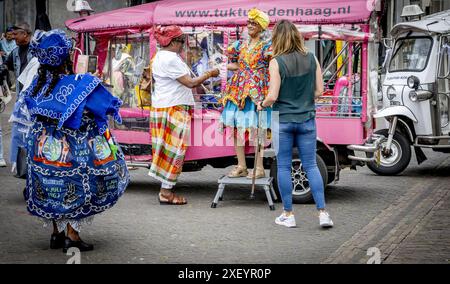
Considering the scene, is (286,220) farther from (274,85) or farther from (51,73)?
(51,73)

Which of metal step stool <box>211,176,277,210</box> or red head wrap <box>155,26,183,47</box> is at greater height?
red head wrap <box>155,26,183,47</box>

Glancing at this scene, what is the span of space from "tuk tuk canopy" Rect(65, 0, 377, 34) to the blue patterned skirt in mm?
3151

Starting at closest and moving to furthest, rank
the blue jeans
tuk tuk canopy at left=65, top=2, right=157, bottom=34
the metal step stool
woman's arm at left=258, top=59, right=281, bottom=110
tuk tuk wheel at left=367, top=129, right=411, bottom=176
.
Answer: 1. woman's arm at left=258, top=59, right=281, bottom=110
2. the blue jeans
3. the metal step stool
4. tuk tuk canopy at left=65, top=2, right=157, bottom=34
5. tuk tuk wheel at left=367, top=129, right=411, bottom=176

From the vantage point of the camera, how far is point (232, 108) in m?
9.24

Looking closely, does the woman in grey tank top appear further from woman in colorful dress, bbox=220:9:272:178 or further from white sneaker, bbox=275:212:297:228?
woman in colorful dress, bbox=220:9:272:178

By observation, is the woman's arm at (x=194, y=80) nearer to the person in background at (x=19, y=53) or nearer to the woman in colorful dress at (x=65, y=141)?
the woman in colorful dress at (x=65, y=141)

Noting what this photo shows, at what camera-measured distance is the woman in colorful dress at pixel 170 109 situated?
900 centimetres

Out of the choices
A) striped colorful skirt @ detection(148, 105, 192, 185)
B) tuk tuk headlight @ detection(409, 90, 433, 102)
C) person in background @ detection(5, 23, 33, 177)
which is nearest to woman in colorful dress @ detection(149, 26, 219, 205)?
striped colorful skirt @ detection(148, 105, 192, 185)

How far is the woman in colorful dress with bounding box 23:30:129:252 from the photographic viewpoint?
22.1ft

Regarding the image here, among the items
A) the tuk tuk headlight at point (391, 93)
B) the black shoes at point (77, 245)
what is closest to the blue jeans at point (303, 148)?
the black shoes at point (77, 245)

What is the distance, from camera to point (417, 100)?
471 inches

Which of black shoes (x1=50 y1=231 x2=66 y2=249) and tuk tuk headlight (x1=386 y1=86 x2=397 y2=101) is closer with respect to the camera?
black shoes (x1=50 y1=231 x2=66 y2=249)

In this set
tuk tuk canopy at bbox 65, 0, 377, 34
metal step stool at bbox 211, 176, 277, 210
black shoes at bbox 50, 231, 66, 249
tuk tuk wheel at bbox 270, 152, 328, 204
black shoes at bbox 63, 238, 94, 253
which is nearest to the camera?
black shoes at bbox 63, 238, 94, 253

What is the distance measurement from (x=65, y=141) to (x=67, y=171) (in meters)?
0.24
